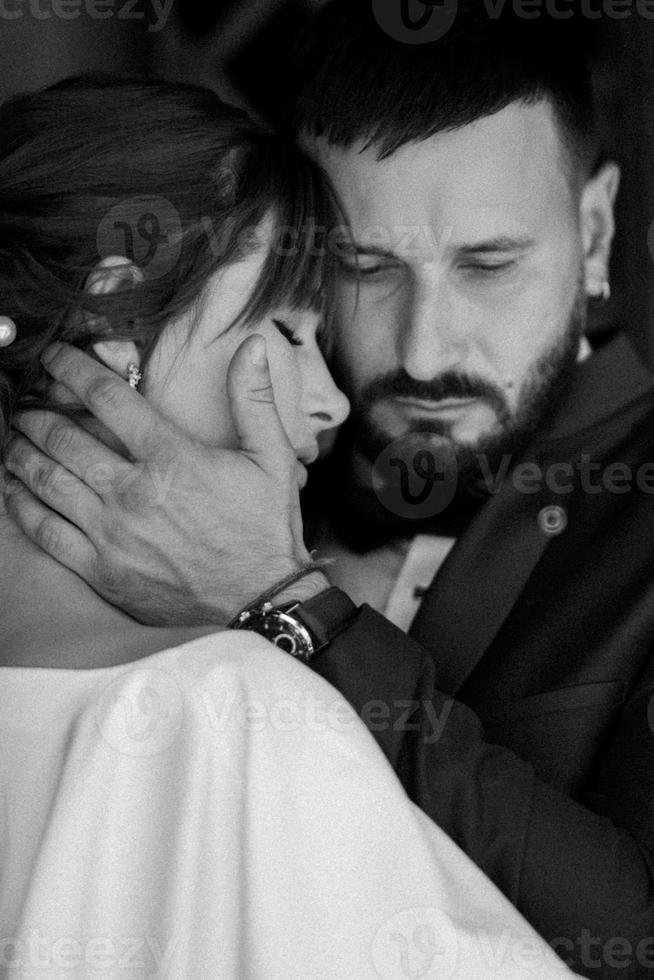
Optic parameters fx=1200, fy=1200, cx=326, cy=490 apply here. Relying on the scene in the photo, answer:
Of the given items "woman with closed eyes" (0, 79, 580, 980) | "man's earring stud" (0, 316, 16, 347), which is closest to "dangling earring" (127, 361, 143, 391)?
"man's earring stud" (0, 316, 16, 347)

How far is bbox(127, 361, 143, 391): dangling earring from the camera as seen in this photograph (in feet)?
3.54

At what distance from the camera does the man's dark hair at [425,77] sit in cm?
145

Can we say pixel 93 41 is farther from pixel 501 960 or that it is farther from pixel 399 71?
pixel 501 960

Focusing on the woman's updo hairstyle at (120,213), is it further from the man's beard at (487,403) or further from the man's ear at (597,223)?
the man's ear at (597,223)

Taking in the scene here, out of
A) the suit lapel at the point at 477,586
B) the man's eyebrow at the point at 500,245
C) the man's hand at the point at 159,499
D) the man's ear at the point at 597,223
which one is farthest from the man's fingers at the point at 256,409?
the man's ear at the point at 597,223

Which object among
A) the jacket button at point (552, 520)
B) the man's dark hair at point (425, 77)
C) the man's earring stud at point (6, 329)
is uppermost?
the man's dark hair at point (425, 77)

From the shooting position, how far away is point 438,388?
151 cm

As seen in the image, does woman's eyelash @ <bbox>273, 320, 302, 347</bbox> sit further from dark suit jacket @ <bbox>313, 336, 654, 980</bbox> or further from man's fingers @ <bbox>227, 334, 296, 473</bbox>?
dark suit jacket @ <bbox>313, 336, 654, 980</bbox>

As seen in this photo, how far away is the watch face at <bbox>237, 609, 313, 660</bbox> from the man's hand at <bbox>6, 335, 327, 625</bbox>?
0.15ft

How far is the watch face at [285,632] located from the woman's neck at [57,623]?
100 millimetres

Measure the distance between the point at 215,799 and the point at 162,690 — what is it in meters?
0.09

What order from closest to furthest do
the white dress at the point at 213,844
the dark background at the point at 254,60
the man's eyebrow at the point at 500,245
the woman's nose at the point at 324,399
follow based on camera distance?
the white dress at the point at 213,844, the woman's nose at the point at 324,399, the man's eyebrow at the point at 500,245, the dark background at the point at 254,60

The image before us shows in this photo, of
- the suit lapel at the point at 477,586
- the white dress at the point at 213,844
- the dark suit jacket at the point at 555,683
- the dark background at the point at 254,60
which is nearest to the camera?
the white dress at the point at 213,844

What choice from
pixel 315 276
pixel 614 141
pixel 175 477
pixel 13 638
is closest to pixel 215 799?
pixel 13 638
